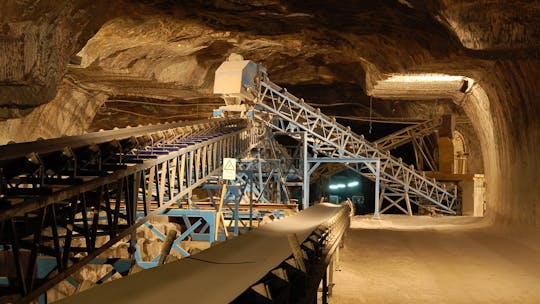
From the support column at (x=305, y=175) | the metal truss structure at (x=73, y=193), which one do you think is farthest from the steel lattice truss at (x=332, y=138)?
the metal truss structure at (x=73, y=193)

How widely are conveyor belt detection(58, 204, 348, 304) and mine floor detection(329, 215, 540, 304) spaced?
165 centimetres

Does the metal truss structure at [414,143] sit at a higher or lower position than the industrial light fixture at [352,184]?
higher

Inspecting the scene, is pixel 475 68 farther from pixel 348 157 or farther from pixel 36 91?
pixel 348 157

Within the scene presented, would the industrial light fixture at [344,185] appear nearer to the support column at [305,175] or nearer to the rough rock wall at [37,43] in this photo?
the support column at [305,175]

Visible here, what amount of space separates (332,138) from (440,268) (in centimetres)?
1491

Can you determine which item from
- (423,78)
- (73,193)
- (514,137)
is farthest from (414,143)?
(73,193)

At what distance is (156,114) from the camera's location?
24594 mm

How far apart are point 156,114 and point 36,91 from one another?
13852 mm

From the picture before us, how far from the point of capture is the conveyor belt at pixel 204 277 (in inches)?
151

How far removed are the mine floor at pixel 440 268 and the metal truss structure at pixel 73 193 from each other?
307cm

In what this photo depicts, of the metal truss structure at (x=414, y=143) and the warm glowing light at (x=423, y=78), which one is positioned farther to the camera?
the metal truss structure at (x=414, y=143)

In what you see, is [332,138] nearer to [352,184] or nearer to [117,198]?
[352,184]

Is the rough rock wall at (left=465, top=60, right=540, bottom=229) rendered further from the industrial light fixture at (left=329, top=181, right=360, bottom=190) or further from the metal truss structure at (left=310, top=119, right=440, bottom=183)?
the industrial light fixture at (left=329, top=181, right=360, bottom=190)

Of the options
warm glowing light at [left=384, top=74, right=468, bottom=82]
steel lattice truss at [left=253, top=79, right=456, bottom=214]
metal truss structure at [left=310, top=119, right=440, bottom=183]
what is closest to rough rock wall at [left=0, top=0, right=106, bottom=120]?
warm glowing light at [left=384, top=74, right=468, bottom=82]
